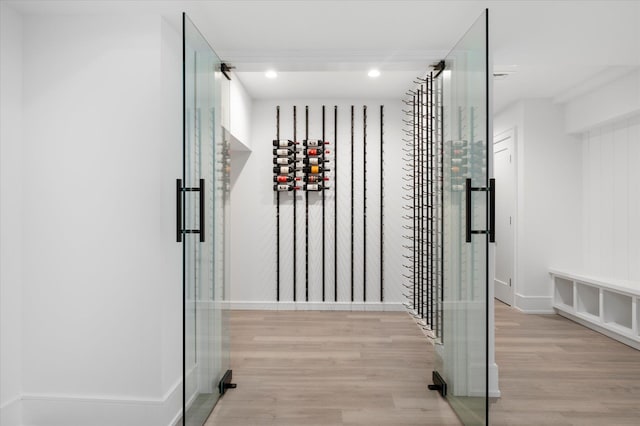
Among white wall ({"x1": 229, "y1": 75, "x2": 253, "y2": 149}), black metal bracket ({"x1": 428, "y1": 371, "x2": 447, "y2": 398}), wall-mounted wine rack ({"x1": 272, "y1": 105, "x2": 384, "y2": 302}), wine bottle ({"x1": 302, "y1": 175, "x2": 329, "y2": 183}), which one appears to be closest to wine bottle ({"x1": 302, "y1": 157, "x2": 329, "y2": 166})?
wall-mounted wine rack ({"x1": 272, "y1": 105, "x2": 384, "y2": 302})

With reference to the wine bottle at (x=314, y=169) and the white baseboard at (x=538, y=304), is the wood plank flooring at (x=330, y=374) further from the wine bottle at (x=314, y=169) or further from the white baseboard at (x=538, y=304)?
the wine bottle at (x=314, y=169)

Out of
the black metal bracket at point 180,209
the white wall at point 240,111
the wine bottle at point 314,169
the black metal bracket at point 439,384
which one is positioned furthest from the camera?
the wine bottle at point 314,169

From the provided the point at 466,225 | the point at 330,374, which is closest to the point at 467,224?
the point at 466,225

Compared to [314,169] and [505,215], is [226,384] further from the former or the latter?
[505,215]

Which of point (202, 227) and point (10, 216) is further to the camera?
point (10, 216)

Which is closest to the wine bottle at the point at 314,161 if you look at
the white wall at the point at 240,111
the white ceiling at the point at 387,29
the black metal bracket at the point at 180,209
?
the white wall at the point at 240,111

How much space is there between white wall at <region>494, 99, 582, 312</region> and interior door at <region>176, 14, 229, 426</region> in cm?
383

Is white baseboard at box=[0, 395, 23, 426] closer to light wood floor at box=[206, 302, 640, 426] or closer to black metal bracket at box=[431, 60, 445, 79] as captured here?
light wood floor at box=[206, 302, 640, 426]

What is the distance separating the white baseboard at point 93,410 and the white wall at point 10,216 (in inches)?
3.5

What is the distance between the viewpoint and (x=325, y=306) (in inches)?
187

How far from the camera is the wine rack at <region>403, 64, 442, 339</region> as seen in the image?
2.85 metres

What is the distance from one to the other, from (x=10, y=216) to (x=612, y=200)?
5.22 meters

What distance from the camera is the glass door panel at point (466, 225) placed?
1915 mm

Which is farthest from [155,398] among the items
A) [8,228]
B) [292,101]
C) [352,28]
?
[292,101]
